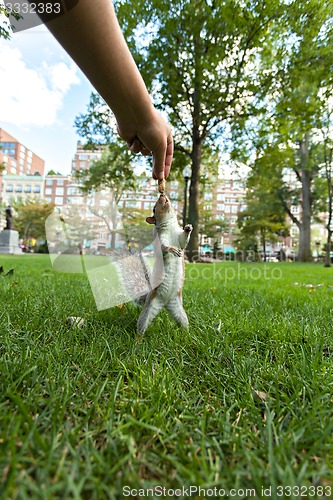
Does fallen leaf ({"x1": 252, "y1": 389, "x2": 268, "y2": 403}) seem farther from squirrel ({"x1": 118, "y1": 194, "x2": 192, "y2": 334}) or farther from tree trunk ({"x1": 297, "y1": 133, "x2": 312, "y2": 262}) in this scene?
tree trunk ({"x1": 297, "y1": 133, "x2": 312, "y2": 262})

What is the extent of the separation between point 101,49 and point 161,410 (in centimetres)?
98

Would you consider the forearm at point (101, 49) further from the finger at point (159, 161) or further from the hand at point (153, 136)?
the finger at point (159, 161)

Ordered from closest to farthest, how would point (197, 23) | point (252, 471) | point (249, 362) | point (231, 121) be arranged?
point (252, 471) → point (249, 362) → point (197, 23) → point (231, 121)

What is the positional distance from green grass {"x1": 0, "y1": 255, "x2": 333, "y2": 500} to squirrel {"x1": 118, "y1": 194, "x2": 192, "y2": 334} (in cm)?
11

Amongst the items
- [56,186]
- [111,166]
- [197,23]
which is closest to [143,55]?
[197,23]

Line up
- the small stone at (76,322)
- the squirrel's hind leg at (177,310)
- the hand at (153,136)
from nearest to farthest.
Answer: the hand at (153,136), the squirrel's hind leg at (177,310), the small stone at (76,322)

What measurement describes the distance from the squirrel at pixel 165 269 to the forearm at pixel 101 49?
57cm

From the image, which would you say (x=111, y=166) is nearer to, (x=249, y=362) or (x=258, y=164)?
(x=258, y=164)

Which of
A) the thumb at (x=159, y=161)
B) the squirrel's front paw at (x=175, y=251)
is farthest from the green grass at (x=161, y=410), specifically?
the thumb at (x=159, y=161)

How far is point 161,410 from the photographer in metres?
0.77

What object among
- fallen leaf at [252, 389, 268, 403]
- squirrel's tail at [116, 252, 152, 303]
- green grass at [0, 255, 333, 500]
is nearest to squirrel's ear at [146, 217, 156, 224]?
squirrel's tail at [116, 252, 152, 303]

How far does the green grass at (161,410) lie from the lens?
0.54 m

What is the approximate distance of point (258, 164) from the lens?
11.2 metres

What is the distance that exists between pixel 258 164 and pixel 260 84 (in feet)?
9.55
